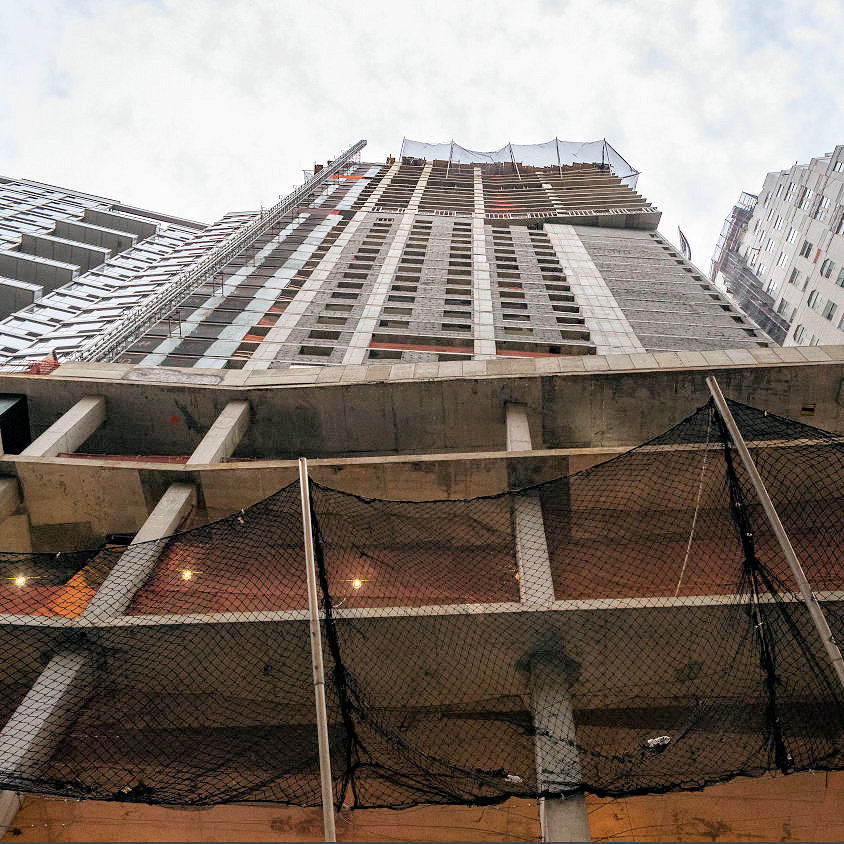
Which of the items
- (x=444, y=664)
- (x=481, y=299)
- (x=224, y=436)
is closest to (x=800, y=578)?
(x=444, y=664)

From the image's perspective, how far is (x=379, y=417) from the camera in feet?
44.6

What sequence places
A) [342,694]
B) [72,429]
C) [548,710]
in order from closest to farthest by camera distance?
1. [342,694]
2. [548,710]
3. [72,429]

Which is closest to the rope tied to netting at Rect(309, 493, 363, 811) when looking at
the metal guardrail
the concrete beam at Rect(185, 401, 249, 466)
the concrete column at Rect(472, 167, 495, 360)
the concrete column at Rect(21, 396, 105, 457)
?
the concrete beam at Rect(185, 401, 249, 466)

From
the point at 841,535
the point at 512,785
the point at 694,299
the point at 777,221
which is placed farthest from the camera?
the point at 777,221

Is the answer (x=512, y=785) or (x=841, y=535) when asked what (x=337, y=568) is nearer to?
(x=512, y=785)

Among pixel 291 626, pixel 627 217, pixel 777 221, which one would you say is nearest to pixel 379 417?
pixel 291 626

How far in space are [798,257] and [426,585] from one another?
41.6m

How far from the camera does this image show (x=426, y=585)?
10266 mm

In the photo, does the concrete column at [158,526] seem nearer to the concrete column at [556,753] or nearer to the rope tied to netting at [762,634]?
the concrete column at [556,753]

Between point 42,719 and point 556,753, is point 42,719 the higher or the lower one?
the higher one

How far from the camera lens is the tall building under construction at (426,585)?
25.1 ft

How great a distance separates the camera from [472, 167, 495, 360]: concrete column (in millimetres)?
20172

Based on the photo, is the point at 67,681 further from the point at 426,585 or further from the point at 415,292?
the point at 415,292

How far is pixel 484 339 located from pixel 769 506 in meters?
14.9
